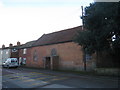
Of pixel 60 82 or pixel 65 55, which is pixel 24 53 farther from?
pixel 60 82

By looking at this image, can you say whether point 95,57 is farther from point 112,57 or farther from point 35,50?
point 35,50

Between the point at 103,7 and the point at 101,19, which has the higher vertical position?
the point at 103,7

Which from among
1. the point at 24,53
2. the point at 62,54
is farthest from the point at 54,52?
the point at 24,53

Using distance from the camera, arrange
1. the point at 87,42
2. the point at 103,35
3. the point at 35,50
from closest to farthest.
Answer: the point at 103,35 < the point at 87,42 < the point at 35,50

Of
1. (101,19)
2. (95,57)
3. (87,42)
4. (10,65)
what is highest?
(101,19)

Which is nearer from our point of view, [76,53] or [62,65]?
[76,53]

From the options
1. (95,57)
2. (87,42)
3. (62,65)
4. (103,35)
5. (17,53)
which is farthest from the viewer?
(17,53)

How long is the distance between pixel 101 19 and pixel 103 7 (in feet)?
4.11

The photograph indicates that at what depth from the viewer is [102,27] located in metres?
12.9

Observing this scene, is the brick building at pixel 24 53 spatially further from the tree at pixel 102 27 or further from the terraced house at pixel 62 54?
the tree at pixel 102 27

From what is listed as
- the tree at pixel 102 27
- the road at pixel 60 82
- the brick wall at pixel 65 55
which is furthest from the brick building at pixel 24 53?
the tree at pixel 102 27

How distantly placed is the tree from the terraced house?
4169 mm

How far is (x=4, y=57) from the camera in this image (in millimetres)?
46781

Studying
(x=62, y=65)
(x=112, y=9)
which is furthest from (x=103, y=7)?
(x=62, y=65)
